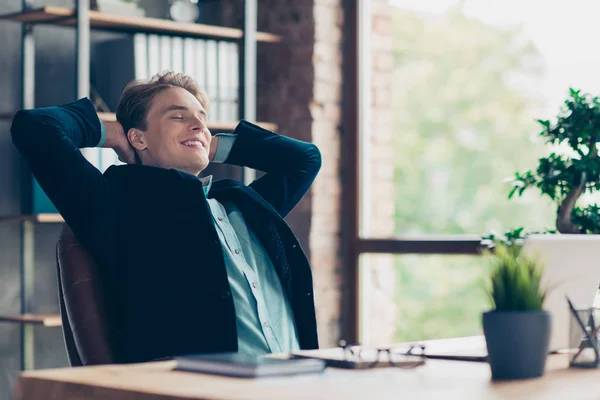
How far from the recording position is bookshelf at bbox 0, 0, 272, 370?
328 centimetres

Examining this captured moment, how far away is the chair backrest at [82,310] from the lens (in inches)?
66.7

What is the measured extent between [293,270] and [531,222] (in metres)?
1.81

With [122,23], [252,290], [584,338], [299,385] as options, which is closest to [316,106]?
[122,23]

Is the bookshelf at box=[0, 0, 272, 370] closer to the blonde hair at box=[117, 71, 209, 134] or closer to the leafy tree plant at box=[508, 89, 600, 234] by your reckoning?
the blonde hair at box=[117, 71, 209, 134]

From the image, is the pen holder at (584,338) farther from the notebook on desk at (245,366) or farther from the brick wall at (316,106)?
the brick wall at (316,106)

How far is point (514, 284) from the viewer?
1.25m

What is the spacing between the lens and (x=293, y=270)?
2064 mm

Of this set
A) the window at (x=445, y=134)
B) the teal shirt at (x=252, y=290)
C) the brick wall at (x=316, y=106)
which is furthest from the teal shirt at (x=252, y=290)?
the brick wall at (x=316, y=106)

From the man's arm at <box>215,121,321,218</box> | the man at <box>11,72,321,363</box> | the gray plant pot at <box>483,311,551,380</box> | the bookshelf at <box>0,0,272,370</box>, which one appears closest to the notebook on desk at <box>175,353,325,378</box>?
the gray plant pot at <box>483,311,551,380</box>

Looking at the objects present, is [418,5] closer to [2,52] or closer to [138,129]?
[2,52]

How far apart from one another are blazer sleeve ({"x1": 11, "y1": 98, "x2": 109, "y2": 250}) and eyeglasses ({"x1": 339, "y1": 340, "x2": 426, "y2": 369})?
2.02 feet

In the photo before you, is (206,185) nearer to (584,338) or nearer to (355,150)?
(584,338)

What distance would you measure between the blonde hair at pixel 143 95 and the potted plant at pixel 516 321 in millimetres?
→ 1138

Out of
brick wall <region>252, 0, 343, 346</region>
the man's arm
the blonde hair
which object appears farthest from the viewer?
brick wall <region>252, 0, 343, 346</region>
